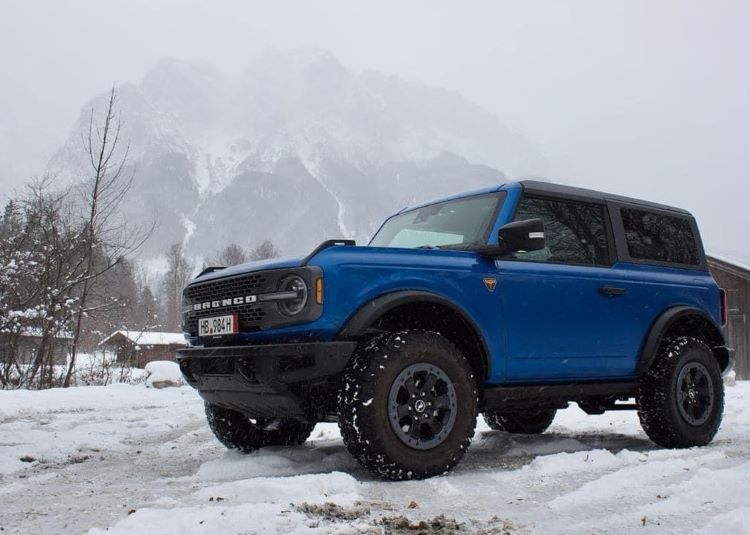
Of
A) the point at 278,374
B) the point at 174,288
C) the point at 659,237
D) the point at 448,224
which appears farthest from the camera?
the point at 174,288

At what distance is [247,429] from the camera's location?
16.1 ft

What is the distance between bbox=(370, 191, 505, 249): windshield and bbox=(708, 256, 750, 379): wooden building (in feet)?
65.9

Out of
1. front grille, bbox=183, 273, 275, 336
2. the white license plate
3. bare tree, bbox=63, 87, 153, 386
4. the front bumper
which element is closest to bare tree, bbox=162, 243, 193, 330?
bare tree, bbox=63, 87, 153, 386

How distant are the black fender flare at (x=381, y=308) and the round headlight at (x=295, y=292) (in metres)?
0.27

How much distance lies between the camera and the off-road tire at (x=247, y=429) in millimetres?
4867

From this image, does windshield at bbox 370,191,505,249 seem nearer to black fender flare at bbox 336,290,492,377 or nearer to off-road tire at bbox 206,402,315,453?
black fender flare at bbox 336,290,492,377

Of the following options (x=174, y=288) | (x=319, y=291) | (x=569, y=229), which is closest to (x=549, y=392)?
(x=569, y=229)

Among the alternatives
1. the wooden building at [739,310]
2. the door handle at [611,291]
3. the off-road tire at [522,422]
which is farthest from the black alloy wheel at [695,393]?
the wooden building at [739,310]

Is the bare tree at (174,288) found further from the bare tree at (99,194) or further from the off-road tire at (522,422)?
the off-road tire at (522,422)

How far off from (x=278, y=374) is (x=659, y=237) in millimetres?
3728

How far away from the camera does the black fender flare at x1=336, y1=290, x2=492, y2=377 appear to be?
11.8 feet

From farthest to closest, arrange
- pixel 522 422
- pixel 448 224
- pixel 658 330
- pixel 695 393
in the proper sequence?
pixel 522 422 < pixel 695 393 < pixel 658 330 < pixel 448 224

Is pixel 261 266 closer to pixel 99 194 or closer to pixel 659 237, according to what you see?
A: pixel 659 237

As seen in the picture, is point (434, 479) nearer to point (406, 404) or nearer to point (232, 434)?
point (406, 404)
